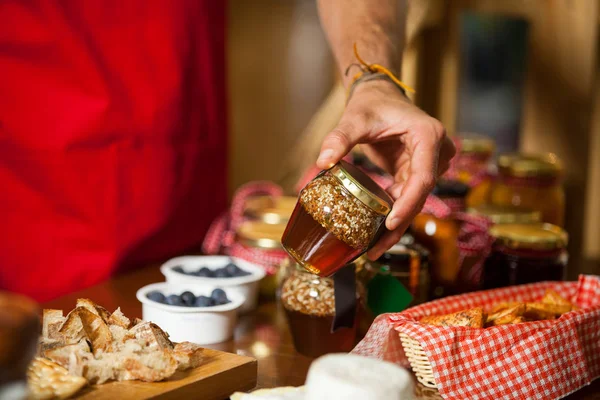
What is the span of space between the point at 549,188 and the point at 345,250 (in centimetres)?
127

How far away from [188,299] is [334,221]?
380 millimetres

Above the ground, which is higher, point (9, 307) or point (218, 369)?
point (9, 307)

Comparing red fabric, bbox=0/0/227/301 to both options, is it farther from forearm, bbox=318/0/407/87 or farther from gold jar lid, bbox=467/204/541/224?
gold jar lid, bbox=467/204/541/224

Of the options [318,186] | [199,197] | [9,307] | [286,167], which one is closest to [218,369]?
[318,186]

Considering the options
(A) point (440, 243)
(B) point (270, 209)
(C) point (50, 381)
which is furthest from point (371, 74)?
(C) point (50, 381)

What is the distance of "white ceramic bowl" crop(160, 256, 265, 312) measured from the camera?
146 centimetres

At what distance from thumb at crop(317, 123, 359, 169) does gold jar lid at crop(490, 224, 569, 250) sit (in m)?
0.57

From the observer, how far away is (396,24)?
5.18ft

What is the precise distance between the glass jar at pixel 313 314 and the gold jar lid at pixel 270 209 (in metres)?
0.52

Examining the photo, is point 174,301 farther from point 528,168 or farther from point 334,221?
point 528,168

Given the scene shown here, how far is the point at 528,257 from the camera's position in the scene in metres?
1.59

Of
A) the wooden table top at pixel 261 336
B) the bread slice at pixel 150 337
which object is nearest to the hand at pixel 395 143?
the wooden table top at pixel 261 336

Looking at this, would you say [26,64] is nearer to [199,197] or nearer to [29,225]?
[29,225]

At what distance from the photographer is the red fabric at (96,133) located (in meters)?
1.60
